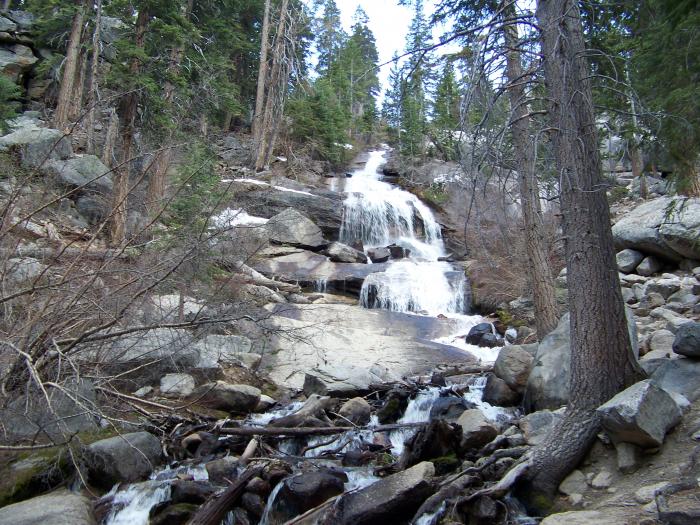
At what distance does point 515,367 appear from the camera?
8188 mm

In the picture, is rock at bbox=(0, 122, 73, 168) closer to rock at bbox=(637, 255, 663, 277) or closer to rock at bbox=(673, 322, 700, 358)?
rock at bbox=(673, 322, 700, 358)

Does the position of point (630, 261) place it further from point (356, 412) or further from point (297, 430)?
point (297, 430)

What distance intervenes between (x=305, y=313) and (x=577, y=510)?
35.1ft

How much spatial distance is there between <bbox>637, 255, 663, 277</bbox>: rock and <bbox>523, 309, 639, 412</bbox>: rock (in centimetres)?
697

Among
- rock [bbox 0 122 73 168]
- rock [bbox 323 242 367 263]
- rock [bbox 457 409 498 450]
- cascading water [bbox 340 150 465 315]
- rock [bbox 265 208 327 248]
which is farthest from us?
rock [bbox 265 208 327 248]

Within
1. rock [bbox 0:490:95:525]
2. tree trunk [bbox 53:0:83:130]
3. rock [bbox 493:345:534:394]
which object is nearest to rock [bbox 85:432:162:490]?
rock [bbox 0:490:95:525]

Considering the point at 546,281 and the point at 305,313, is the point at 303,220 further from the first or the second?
→ the point at 546,281

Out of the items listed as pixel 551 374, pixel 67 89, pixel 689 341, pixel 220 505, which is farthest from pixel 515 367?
pixel 67 89

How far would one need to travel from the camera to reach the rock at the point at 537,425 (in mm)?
5461

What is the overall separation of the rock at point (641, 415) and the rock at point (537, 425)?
4.42 ft

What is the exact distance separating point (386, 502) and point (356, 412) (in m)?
3.25

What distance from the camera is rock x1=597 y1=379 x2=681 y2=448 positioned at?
3.94 meters

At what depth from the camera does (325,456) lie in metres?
6.70

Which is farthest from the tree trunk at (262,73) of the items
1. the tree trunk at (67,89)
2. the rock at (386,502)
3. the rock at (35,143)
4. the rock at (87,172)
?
the rock at (386,502)
